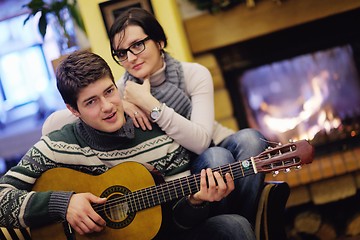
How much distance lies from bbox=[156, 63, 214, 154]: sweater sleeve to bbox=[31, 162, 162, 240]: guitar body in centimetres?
15

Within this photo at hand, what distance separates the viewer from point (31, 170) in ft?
4.78

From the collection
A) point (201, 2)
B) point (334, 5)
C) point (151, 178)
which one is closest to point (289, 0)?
point (334, 5)

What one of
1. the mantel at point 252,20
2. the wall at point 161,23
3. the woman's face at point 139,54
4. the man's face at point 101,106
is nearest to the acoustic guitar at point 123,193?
the man's face at point 101,106

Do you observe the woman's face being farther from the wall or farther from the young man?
the wall

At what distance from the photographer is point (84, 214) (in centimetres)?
139

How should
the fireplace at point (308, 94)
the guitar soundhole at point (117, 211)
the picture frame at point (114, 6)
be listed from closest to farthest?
the guitar soundhole at point (117, 211)
the picture frame at point (114, 6)
the fireplace at point (308, 94)

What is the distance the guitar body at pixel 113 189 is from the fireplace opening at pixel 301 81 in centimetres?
142

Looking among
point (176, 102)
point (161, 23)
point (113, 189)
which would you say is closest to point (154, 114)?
point (176, 102)

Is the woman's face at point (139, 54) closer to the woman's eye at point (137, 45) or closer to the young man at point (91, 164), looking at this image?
the woman's eye at point (137, 45)

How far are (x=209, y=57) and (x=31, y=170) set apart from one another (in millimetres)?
1471

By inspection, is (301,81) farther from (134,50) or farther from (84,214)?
(84,214)

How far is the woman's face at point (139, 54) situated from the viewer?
165 centimetres

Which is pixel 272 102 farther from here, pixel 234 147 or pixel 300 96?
pixel 234 147

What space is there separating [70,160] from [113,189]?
14 centimetres
